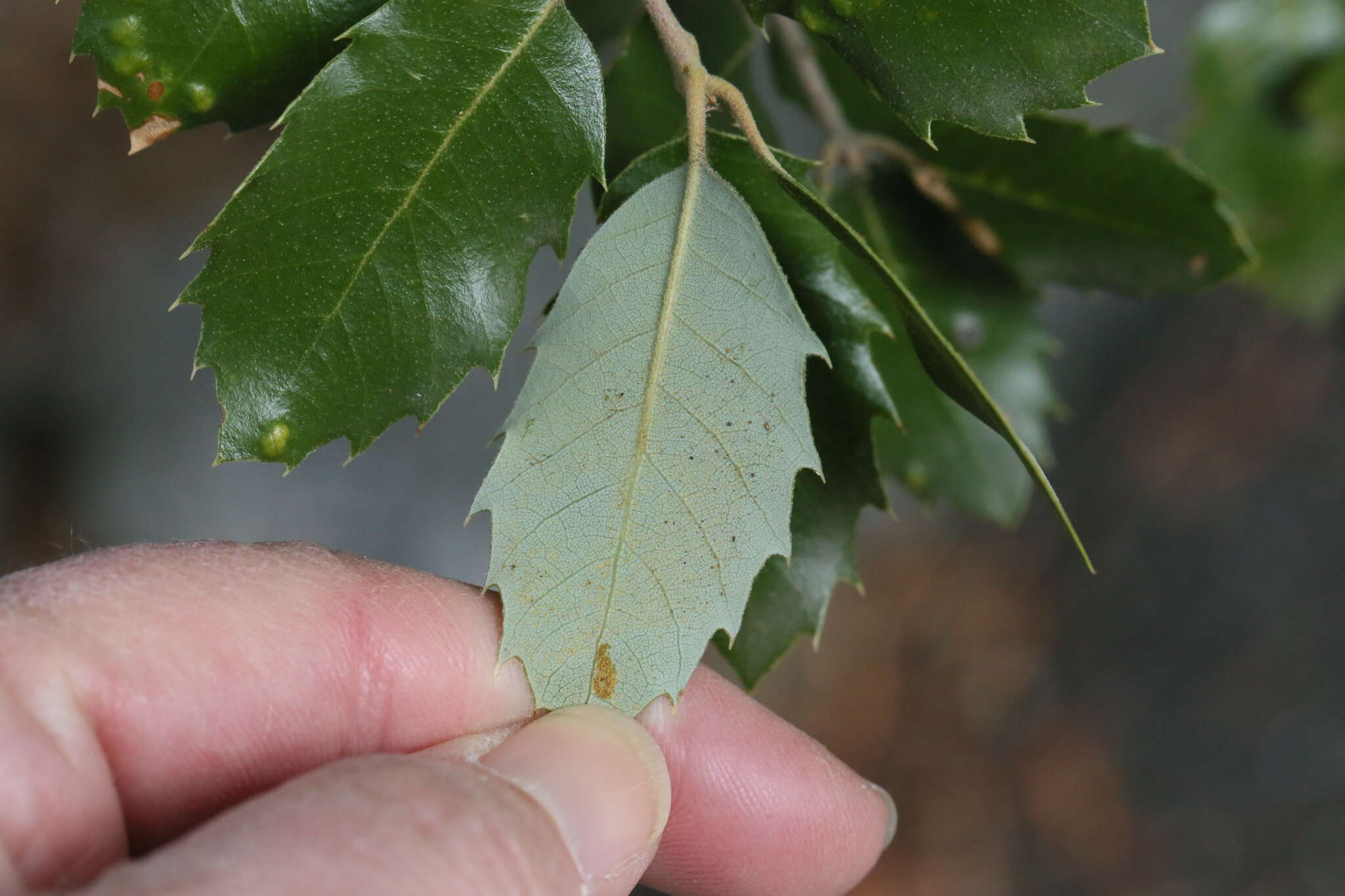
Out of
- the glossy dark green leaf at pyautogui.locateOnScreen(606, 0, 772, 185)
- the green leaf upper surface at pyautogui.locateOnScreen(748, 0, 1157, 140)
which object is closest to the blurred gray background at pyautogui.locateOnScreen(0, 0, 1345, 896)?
the glossy dark green leaf at pyautogui.locateOnScreen(606, 0, 772, 185)

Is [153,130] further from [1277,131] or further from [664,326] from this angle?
[1277,131]

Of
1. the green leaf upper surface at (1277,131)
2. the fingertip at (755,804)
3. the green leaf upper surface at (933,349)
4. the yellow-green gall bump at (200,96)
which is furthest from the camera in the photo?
the green leaf upper surface at (1277,131)

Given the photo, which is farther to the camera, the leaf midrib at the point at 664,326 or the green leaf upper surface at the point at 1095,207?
the green leaf upper surface at the point at 1095,207

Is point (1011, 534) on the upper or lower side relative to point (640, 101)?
lower

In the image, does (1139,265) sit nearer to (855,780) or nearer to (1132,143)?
(1132,143)

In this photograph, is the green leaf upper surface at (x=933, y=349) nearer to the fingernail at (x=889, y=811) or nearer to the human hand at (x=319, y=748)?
the human hand at (x=319, y=748)

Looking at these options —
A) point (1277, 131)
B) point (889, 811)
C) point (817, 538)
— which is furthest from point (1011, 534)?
point (817, 538)

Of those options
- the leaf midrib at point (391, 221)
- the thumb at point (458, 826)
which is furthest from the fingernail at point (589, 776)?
the leaf midrib at point (391, 221)

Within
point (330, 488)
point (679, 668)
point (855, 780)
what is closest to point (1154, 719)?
point (855, 780)
